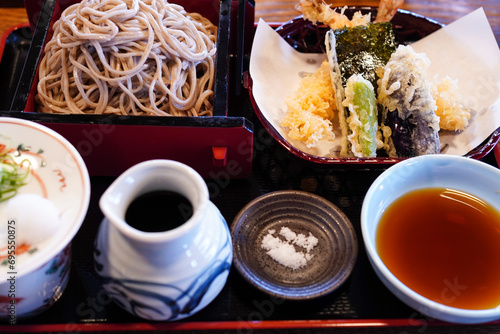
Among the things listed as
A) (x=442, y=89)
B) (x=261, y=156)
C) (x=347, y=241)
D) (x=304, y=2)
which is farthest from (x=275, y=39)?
(x=347, y=241)

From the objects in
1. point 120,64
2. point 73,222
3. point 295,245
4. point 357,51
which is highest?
point 357,51

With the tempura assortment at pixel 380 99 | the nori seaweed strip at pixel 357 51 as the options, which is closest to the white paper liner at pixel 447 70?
the tempura assortment at pixel 380 99

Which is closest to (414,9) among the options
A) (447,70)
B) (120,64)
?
(447,70)

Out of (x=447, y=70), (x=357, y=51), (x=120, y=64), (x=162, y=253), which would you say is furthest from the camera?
(x=447, y=70)

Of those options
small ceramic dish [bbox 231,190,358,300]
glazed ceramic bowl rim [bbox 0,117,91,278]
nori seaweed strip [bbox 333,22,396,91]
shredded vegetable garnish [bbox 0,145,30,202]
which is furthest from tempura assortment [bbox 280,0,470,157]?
shredded vegetable garnish [bbox 0,145,30,202]

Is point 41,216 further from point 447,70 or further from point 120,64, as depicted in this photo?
point 447,70

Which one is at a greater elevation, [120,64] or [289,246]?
[120,64]
